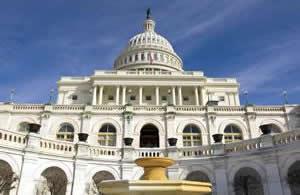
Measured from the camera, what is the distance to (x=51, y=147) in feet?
77.6

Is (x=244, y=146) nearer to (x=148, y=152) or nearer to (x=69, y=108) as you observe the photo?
(x=148, y=152)

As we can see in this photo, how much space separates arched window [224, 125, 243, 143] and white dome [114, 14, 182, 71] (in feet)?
186

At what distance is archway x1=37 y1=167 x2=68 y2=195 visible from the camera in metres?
22.5

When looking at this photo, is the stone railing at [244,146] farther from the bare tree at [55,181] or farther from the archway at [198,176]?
the bare tree at [55,181]

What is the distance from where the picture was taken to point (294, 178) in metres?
21.9

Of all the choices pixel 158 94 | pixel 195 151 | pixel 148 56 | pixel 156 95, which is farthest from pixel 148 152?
pixel 148 56

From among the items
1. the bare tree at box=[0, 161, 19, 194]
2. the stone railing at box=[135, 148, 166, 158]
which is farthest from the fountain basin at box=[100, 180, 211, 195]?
the stone railing at box=[135, 148, 166, 158]

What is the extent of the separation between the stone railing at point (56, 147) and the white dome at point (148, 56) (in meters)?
72.7

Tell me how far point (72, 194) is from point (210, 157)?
462 inches

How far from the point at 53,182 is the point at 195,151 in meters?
12.3

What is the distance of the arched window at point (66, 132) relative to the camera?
4020 centimetres

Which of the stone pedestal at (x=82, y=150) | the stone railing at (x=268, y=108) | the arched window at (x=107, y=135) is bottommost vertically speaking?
the stone pedestal at (x=82, y=150)

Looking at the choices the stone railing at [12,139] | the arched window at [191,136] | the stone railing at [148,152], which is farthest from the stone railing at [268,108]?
the stone railing at [12,139]

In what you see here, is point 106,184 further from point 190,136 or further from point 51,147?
point 190,136
